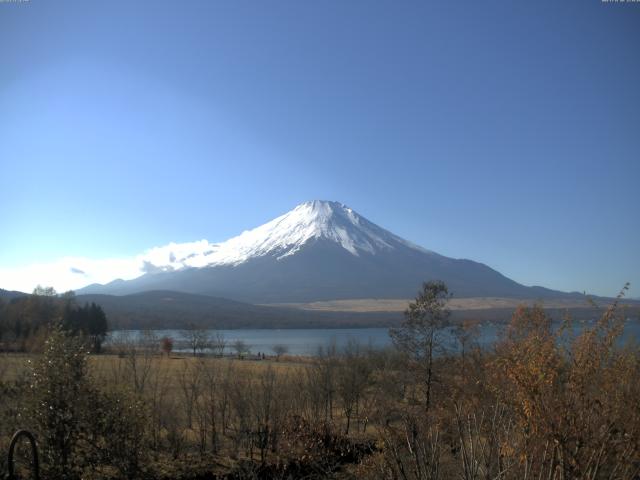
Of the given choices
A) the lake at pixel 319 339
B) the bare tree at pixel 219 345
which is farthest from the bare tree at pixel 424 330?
the bare tree at pixel 219 345

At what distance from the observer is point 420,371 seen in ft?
63.7

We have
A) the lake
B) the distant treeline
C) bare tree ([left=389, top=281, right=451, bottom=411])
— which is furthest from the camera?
the distant treeline

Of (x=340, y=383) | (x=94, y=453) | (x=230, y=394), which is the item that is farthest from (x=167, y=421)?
(x=340, y=383)

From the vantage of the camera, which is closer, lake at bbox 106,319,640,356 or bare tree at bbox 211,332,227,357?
lake at bbox 106,319,640,356

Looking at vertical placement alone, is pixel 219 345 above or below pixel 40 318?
below

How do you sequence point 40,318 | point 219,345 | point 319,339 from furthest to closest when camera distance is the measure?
point 319,339
point 40,318
point 219,345

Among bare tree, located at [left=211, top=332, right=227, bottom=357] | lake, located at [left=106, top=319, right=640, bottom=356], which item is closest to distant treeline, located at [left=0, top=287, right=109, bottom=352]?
lake, located at [left=106, top=319, right=640, bottom=356]

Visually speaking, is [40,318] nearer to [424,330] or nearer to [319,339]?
[424,330]

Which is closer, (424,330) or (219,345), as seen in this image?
(424,330)

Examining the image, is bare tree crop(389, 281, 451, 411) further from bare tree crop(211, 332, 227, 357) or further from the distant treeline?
the distant treeline

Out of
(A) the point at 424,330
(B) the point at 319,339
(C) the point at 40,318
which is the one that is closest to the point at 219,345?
(A) the point at 424,330

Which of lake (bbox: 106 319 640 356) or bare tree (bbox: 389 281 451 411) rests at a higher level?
bare tree (bbox: 389 281 451 411)

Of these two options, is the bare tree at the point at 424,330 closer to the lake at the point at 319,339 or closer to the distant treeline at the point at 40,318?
the lake at the point at 319,339

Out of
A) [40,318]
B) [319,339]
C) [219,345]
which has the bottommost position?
[319,339]
